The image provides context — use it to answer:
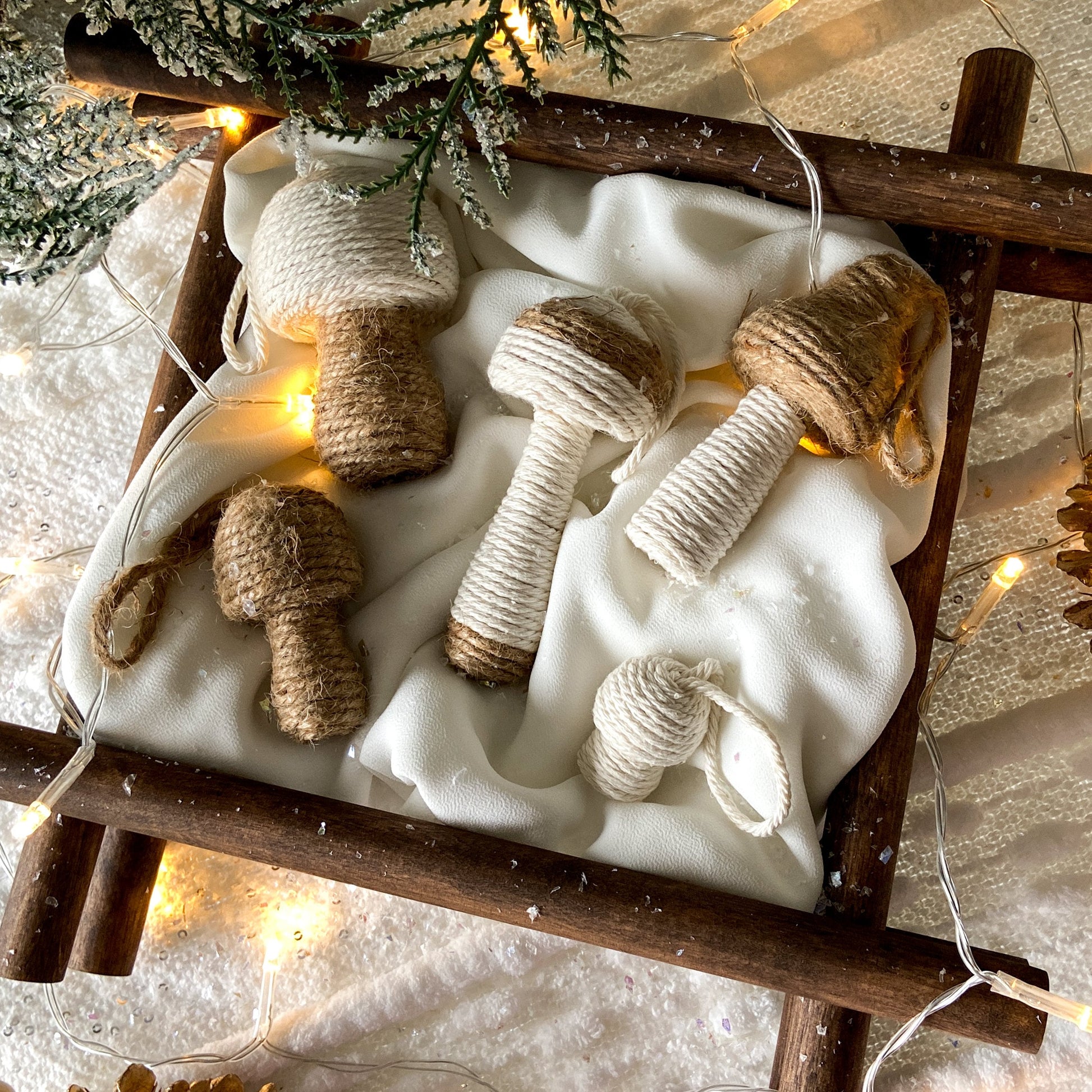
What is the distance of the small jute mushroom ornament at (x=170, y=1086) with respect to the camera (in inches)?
35.9

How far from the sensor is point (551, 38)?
0.64m

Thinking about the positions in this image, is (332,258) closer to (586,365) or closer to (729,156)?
(586,365)

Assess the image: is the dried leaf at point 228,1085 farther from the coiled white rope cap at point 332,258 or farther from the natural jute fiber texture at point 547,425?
the coiled white rope cap at point 332,258

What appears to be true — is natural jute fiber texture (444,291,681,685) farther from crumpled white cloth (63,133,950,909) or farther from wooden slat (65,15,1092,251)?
wooden slat (65,15,1092,251)

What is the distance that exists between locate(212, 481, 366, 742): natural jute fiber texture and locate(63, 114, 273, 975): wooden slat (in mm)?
146

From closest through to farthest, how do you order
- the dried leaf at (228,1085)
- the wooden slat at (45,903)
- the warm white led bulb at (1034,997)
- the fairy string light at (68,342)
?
the warm white led bulb at (1034,997) → the wooden slat at (45,903) → the dried leaf at (228,1085) → the fairy string light at (68,342)

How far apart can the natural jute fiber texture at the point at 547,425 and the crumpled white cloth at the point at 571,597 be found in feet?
0.08

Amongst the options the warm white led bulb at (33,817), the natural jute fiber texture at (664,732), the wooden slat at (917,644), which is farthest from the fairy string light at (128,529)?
the wooden slat at (917,644)

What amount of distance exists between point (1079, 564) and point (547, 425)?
48 cm

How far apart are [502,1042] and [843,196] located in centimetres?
86

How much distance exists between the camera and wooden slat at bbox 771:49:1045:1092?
793 mm

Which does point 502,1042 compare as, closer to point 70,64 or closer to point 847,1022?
point 847,1022

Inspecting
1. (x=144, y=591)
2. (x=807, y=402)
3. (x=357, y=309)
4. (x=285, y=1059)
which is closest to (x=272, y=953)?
(x=285, y=1059)

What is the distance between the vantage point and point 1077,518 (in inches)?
34.8
